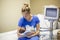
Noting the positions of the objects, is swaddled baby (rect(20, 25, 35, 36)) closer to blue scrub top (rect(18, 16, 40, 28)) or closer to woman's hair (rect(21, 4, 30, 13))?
blue scrub top (rect(18, 16, 40, 28))

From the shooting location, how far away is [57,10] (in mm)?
1744

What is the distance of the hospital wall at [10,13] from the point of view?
1.69 meters

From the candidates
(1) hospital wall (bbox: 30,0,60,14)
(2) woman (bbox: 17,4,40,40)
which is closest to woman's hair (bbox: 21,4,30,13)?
(2) woman (bbox: 17,4,40,40)

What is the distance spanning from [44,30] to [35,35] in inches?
6.3

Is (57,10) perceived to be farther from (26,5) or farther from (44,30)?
(26,5)

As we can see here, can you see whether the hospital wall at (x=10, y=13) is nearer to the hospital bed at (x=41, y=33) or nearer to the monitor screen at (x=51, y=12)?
the hospital bed at (x=41, y=33)

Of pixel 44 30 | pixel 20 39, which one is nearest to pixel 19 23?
pixel 20 39

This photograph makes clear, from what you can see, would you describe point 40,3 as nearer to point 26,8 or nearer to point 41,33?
point 26,8

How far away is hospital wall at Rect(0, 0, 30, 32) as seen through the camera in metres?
1.69

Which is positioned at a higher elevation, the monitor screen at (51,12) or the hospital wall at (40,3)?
the hospital wall at (40,3)

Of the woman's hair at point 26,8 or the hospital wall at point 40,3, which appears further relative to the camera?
the hospital wall at point 40,3

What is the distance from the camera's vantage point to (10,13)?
1.72 m

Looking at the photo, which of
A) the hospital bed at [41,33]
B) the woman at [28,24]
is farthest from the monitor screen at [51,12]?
the woman at [28,24]

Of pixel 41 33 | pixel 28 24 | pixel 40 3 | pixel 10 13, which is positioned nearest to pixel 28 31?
pixel 28 24
